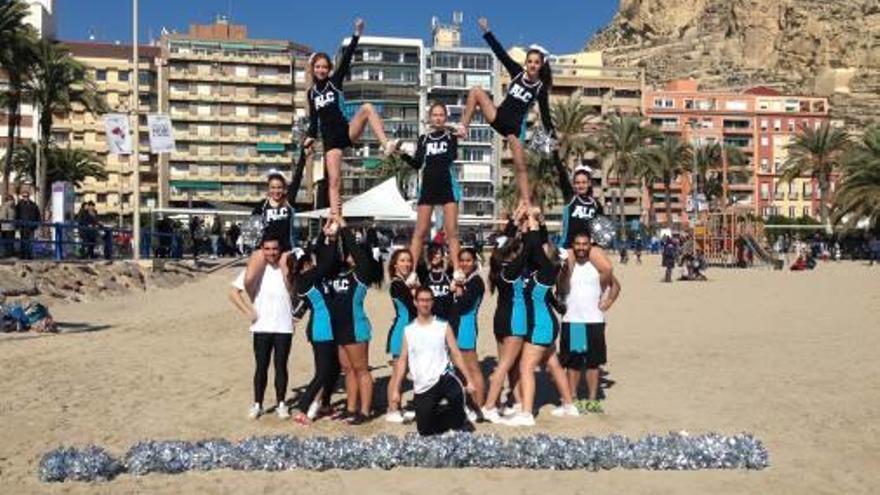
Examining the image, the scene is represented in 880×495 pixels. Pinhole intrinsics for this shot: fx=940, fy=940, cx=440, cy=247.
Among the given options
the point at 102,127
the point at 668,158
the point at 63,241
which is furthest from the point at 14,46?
the point at 102,127

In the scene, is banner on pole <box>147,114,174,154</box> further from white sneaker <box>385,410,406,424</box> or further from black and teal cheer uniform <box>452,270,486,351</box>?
white sneaker <box>385,410,406,424</box>

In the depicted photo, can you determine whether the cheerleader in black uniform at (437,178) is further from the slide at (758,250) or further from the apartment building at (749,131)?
the apartment building at (749,131)

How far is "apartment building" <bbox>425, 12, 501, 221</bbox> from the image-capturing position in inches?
4577

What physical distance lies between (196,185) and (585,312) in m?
106

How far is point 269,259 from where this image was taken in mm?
10180

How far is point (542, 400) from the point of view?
11.7 metres

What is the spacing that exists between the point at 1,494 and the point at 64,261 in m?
21.5

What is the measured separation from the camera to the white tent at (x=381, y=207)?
127 ft

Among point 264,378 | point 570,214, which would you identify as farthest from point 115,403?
point 570,214

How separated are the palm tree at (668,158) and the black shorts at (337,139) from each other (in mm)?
79142

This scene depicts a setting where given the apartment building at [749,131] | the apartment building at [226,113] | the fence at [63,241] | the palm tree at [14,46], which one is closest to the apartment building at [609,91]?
the apartment building at [749,131]

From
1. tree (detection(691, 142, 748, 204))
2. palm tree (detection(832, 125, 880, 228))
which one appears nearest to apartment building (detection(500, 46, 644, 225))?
tree (detection(691, 142, 748, 204))

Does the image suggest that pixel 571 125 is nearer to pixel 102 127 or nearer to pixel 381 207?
pixel 381 207

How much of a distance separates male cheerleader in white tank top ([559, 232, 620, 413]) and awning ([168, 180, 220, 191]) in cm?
10502
